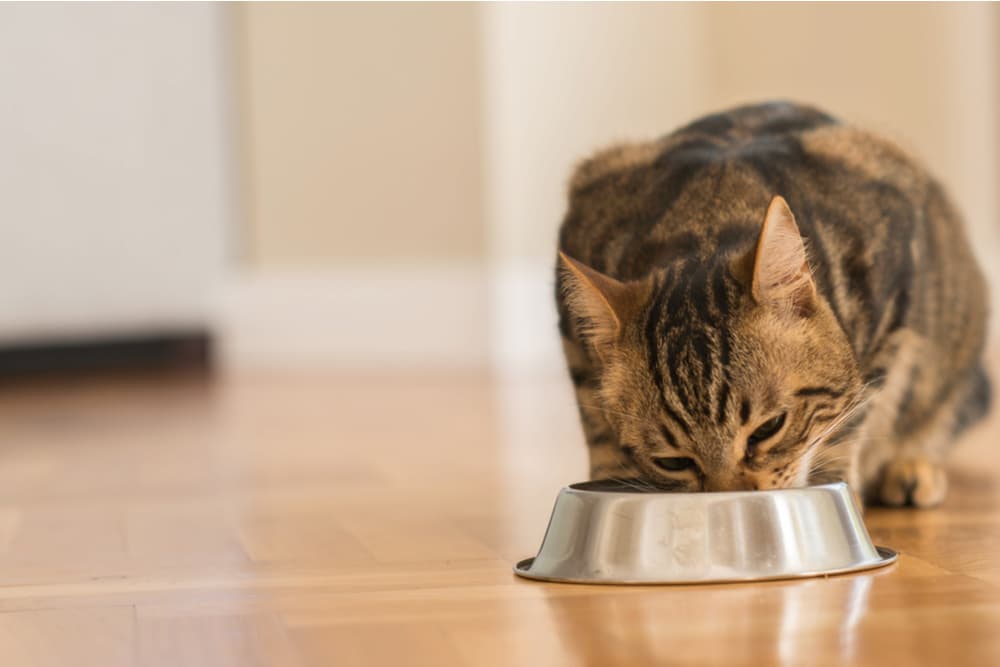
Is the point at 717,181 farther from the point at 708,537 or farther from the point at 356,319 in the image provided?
the point at 356,319

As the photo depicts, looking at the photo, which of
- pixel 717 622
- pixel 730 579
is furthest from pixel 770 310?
pixel 717 622

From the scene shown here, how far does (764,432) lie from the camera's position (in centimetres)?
157

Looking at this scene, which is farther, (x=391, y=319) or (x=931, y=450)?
(x=391, y=319)

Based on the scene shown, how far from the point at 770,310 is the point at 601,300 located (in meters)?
0.18

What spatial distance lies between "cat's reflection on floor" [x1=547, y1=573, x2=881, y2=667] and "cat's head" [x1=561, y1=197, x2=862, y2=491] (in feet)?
0.55

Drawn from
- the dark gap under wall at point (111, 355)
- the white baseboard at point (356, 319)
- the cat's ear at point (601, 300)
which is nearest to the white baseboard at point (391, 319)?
the white baseboard at point (356, 319)

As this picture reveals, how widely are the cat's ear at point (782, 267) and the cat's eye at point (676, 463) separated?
182mm

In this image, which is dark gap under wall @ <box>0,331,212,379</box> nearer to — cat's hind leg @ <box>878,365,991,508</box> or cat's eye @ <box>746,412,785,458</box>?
cat's hind leg @ <box>878,365,991,508</box>

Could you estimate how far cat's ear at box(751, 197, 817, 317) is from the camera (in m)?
1.50

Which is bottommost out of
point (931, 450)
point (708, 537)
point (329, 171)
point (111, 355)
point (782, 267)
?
point (111, 355)

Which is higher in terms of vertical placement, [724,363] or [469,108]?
[469,108]

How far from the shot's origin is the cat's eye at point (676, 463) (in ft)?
5.21

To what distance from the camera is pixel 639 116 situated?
543 centimetres

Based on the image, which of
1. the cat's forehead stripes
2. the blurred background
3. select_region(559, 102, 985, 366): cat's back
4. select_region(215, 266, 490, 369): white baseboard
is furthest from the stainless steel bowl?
select_region(215, 266, 490, 369): white baseboard
